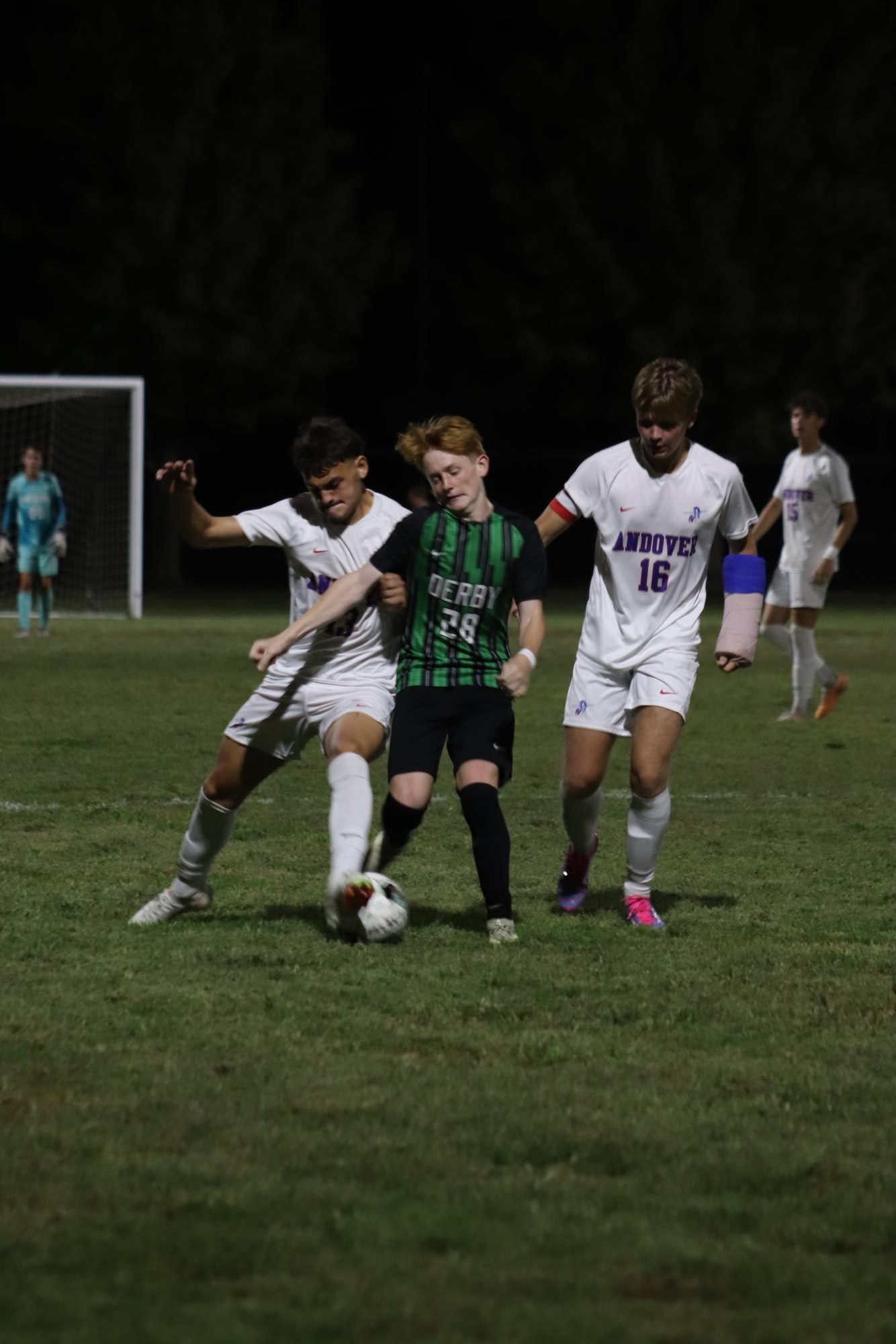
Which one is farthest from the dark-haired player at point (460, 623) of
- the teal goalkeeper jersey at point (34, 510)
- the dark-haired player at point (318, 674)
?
the teal goalkeeper jersey at point (34, 510)

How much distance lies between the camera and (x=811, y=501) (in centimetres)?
1398

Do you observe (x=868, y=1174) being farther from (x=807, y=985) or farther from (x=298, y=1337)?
(x=807, y=985)

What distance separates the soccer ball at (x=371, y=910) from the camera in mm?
5977

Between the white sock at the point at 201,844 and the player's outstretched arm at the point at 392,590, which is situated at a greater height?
the player's outstretched arm at the point at 392,590

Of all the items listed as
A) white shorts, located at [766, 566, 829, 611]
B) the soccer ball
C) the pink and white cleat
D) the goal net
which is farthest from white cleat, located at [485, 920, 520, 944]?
the goal net

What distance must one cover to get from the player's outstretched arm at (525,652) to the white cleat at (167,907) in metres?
1.21

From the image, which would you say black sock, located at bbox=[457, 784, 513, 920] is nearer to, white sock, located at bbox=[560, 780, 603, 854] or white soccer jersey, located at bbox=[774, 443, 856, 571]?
white sock, located at bbox=[560, 780, 603, 854]

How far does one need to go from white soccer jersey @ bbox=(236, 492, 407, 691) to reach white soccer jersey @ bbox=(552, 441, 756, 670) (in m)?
0.66

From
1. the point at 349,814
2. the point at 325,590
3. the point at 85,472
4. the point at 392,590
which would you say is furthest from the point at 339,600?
the point at 85,472

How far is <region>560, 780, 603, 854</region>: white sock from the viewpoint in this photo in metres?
6.78

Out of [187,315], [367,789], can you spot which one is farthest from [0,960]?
[187,315]

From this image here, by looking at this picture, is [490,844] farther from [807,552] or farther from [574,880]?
[807,552]

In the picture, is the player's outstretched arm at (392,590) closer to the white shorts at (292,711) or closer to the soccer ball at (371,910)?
the white shorts at (292,711)

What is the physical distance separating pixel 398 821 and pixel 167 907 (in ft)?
2.58
